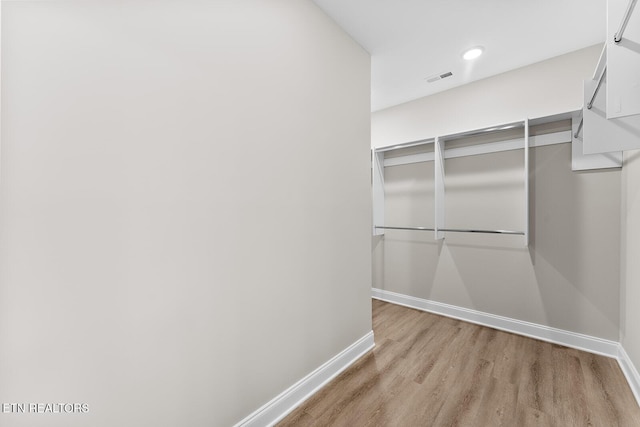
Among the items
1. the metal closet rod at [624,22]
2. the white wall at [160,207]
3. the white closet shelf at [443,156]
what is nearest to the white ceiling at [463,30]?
the white wall at [160,207]

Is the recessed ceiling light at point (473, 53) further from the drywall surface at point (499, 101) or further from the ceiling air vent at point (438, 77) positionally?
the drywall surface at point (499, 101)

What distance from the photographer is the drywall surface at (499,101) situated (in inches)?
87.4

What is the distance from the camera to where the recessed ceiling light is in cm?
221

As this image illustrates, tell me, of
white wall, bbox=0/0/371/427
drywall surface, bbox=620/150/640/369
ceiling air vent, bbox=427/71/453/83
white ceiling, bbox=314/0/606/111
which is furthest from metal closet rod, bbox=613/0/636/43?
ceiling air vent, bbox=427/71/453/83

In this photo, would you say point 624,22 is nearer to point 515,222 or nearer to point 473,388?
point 515,222

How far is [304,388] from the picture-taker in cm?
164

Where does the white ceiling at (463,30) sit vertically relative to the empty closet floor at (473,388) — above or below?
above

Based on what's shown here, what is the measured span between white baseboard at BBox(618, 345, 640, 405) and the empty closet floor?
34mm

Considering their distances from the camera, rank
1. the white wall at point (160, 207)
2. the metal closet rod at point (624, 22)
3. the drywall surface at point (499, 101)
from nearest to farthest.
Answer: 1. the white wall at point (160, 207)
2. the metal closet rod at point (624, 22)
3. the drywall surface at point (499, 101)

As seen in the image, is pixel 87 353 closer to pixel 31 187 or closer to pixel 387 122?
pixel 31 187

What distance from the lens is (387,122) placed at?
3395mm

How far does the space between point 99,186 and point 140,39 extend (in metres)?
0.57

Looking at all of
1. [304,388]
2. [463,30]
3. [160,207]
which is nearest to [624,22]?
[463,30]

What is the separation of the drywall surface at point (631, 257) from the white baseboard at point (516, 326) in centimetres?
16
